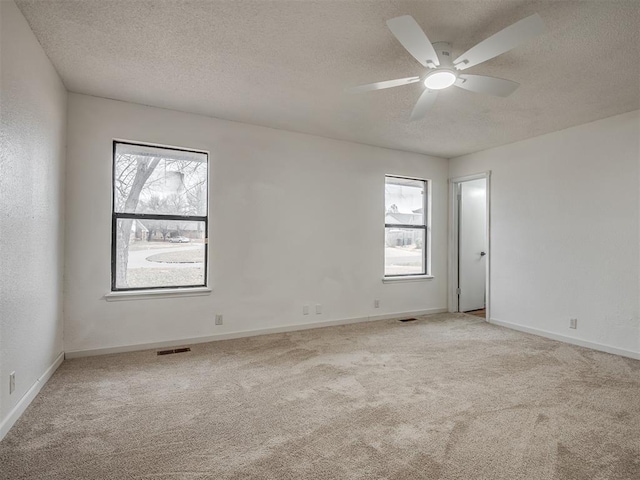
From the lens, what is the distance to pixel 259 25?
220cm

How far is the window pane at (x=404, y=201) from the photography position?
5246 mm

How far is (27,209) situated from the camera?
2318 mm

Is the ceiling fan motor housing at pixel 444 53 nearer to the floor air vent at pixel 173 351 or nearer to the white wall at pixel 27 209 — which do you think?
the white wall at pixel 27 209

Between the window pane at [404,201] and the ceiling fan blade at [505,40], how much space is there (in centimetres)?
306

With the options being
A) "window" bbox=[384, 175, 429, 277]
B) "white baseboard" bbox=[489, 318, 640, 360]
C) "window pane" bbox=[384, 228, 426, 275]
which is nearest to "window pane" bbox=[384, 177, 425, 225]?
"window" bbox=[384, 175, 429, 277]

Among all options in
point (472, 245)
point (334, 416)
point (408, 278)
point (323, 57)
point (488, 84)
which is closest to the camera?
point (334, 416)

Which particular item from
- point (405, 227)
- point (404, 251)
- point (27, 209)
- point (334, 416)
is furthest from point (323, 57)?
point (404, 251)

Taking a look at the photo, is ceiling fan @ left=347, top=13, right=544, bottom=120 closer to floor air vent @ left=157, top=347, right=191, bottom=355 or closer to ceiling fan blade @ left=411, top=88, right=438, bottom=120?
ceiling fan blade @ left=411, top=88, right=438, bottom=120

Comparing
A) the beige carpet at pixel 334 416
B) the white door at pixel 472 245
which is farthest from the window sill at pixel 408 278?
the beige carpet at pixel 334 416

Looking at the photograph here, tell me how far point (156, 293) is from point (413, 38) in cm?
330

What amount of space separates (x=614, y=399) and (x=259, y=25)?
3694 millimetres

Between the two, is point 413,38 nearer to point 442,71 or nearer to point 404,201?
point 442,71

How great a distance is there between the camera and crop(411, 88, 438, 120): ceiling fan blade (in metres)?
2.55

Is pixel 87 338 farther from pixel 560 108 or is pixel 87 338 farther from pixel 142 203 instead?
pixel 560 108
